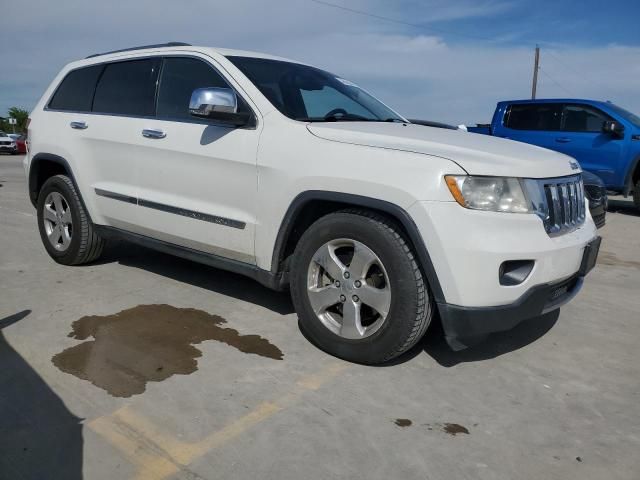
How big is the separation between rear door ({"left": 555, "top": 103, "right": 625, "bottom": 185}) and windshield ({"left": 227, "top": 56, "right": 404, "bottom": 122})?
266 inches

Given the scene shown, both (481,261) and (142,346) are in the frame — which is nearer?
(481,261)

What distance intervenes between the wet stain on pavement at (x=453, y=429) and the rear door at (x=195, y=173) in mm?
1549

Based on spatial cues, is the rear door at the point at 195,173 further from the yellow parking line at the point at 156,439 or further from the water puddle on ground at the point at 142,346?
the yellow parking line at the point at 156,439

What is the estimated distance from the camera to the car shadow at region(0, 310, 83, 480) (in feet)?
7.19

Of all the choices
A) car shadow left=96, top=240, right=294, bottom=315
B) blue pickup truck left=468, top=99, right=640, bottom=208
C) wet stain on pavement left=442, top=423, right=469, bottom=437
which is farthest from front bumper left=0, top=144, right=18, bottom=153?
wet stain on pavement left=442, top=423, right=469, bottom=437

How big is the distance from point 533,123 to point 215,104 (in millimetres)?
8682

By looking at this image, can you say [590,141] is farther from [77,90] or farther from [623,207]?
[77,90]

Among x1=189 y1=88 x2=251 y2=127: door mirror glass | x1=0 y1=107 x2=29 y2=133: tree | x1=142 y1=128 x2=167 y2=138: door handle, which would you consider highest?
x1=189 y1=88 x2=251 y2=127: door mirror glass

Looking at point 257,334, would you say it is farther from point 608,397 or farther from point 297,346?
point 608,397

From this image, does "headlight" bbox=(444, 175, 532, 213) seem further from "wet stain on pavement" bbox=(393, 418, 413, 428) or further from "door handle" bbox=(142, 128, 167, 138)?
"door handle" bbox=(142, 128, 167, 138)

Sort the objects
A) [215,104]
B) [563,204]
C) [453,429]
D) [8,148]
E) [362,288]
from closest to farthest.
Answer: [453,429], [362,288], [563,204], [215,104], [8,148]

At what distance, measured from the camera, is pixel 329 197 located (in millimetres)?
3080

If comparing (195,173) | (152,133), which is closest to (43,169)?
(152,133)

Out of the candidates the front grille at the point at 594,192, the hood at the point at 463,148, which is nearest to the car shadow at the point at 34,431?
the hood at the point at 463,148
